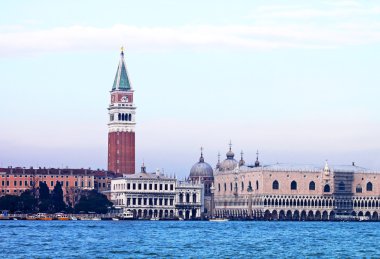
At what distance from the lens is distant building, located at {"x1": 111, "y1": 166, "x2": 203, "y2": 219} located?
171 m

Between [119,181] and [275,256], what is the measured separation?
10619cm

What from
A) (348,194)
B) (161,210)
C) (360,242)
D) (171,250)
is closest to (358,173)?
(348,194)

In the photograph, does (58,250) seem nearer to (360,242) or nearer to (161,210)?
(360,242)

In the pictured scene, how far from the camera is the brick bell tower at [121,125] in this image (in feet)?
615

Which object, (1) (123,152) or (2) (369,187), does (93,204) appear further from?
(2) (369,187)

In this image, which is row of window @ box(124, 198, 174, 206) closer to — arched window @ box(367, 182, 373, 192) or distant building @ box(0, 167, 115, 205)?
distant building @ box(0, 167, 115, 205)

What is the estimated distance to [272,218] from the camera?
17400cm

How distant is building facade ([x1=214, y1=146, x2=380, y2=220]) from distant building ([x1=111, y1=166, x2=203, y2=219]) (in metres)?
8.26

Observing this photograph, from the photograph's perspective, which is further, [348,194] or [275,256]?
[348,194]

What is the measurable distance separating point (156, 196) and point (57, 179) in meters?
18.2

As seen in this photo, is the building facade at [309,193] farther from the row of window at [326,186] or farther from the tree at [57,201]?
the tree at [57,201]

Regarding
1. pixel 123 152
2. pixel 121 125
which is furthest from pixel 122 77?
pixel 123 152

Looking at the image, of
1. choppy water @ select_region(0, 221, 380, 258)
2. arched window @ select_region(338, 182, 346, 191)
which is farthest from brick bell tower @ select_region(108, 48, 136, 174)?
choppy water @ select_region(0, 221, 380, 258)

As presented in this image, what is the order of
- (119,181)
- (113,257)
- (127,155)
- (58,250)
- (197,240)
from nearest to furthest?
(113,257) → (58,250) → (197,240) → (119,181) → (127,155)
